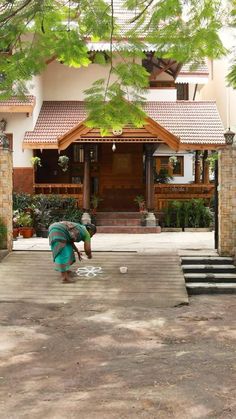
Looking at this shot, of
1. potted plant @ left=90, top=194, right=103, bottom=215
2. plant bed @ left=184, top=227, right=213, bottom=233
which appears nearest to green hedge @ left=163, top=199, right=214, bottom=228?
plant bed @ left=184, top=227, right=213, bottom=233

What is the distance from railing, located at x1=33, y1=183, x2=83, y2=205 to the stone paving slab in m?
6.96

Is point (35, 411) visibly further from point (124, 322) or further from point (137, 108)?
point (137, 108)

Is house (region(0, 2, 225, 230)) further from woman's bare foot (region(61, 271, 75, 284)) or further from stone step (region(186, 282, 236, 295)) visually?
stone step (region(186, 282, 236, 295))

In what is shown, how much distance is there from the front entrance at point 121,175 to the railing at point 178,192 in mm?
1389

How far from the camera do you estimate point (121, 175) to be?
1914 centimetres

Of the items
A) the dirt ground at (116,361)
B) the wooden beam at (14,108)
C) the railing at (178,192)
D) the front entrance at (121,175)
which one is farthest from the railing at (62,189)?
the dirt ground at (116,361)

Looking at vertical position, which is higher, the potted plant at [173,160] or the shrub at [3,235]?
the potted plant at [173,160]

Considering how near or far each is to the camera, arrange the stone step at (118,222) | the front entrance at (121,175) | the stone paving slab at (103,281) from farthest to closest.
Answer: the front entrance at (121,175) < the stone step at (118,222) < the stone paving slab at (103,281)

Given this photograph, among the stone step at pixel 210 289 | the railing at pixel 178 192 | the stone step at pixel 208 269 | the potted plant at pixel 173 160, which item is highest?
the potted plant at pixel 173 160

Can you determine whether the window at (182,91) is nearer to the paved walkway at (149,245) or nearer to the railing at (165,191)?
the railing at (165,191)

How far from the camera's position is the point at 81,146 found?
1956 centimetres

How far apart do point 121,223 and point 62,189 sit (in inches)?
111

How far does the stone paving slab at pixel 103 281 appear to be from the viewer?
8219 millimetres

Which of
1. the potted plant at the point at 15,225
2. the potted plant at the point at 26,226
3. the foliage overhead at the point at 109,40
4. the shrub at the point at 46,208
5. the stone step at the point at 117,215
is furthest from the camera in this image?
the stone step at the point at 117,215
